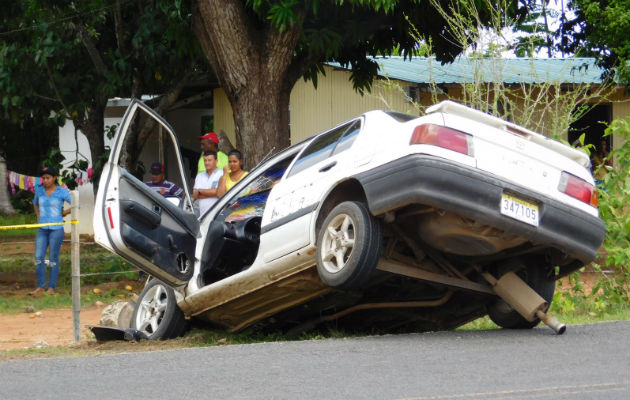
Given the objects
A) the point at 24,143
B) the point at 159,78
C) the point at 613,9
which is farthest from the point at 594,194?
the point at 24,143

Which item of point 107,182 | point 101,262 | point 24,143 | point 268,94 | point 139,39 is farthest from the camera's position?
point 24,143

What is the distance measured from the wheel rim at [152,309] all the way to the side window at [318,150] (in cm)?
167

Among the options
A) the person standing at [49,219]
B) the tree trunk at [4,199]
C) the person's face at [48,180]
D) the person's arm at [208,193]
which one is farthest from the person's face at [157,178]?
the tree trunk at [4,199]

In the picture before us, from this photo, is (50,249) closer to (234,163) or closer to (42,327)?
(42,327)

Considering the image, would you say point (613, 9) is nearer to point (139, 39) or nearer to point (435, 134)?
point (139, 39)

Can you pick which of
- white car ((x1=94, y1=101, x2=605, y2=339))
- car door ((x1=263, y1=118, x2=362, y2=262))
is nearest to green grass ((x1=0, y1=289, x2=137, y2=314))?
white car ((x1=94, y1=101, x2=605, y2=339))

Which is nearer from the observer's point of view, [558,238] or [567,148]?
→ [558,238]

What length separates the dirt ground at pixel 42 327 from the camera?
10.0 metres

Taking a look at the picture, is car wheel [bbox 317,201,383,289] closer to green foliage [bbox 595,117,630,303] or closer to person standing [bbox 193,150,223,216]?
green foliage [bbox 595,117,630,303]

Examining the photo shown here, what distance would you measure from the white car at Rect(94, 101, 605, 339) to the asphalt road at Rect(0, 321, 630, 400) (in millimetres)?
529

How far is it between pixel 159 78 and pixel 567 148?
1002 cm

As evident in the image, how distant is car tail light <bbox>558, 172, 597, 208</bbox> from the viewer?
6.82 metres

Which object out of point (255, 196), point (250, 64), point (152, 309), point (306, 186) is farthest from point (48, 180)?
point (306, 186)

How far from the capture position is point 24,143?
32.4m
